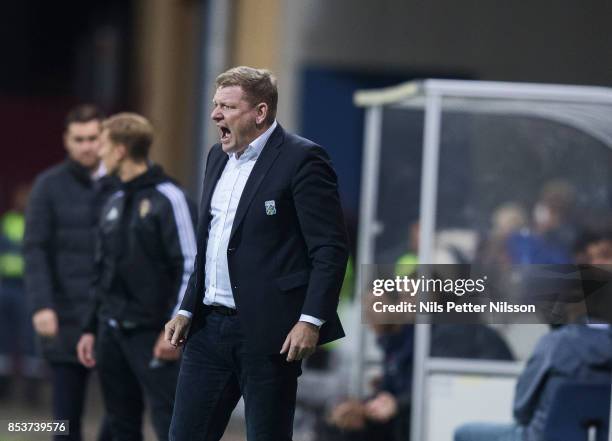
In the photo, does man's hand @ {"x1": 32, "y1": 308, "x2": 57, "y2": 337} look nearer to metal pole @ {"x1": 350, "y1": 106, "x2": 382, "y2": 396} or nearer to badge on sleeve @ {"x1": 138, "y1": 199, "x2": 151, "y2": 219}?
badge on sleeve @ {"x1": 138, "y1": 199, "x2": 151, "y2": 219}

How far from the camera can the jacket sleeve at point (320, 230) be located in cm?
486

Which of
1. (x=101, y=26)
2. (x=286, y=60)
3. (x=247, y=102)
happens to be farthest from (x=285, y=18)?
(x=101, y=26)

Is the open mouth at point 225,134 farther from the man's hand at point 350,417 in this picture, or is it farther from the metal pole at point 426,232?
the man's hand at point 350,417

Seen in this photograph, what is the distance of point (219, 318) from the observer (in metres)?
5.09

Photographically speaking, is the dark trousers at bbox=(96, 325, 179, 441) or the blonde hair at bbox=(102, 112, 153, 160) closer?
the dark trousers at bbox=(96, 325, 179, 441)

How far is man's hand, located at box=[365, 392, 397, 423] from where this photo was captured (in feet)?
26.2

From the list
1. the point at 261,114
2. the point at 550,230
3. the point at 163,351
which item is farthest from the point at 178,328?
the point at 550,230

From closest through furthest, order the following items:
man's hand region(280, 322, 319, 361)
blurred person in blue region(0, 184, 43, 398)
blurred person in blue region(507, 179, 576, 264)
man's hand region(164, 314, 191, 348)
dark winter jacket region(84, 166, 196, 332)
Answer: man's hand region(280, 322, 319, 361)
man's hand region(164, 314, 191, 348)
dark winter jacket region(84, 166, 196, 332)
blurred person in blue region(507, 179, 576, 264)
blurred person in blue region(0, 184, 43, 398)

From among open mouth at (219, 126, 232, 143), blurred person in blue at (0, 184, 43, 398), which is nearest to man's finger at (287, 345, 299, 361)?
open mouth at (219, 126, 232, 143)

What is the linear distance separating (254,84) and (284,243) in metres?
Answer: 0.54

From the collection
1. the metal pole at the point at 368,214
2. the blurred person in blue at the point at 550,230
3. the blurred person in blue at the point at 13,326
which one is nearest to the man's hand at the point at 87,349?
the blurred person in blue at the point at 550,230

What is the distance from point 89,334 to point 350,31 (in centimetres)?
714

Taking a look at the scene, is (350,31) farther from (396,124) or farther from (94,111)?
(94,111)

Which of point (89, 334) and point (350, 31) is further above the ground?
point (350, 31)
